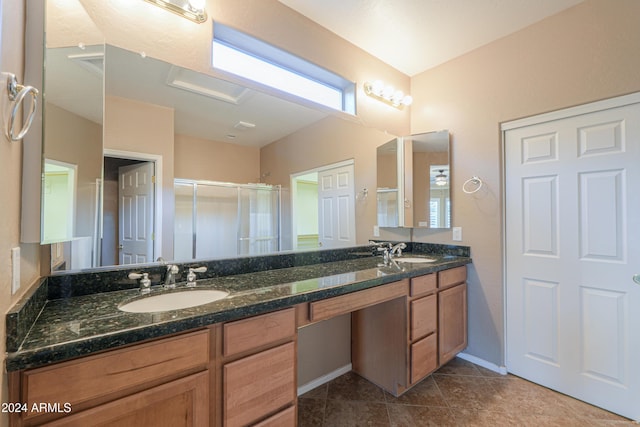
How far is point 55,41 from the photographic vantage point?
1014mm

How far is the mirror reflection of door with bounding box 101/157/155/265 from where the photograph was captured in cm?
129

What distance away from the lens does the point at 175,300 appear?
127 cm

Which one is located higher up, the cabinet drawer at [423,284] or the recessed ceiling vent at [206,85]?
the recessed ceiling vent at [206,85]

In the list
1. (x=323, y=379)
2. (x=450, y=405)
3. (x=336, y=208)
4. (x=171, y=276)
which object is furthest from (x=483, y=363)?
(x=171, y=276)

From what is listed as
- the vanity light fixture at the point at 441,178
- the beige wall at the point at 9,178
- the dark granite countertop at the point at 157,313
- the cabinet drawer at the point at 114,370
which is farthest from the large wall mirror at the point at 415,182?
the beige wall at the point at 9,178

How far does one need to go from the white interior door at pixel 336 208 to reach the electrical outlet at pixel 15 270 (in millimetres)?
1570

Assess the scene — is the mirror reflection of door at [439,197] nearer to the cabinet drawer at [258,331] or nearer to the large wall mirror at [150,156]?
the large wall mirror at [150,156]

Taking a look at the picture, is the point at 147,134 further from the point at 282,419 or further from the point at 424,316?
the point at 424,316

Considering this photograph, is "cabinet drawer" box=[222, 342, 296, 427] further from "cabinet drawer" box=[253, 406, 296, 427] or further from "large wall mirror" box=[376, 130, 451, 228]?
"large wall mirror" box=[376, 130, 451, 228]

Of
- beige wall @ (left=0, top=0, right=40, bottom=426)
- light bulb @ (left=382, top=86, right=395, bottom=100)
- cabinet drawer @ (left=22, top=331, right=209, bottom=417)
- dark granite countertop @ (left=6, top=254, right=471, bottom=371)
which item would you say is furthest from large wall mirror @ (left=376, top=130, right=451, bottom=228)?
beige wall @ (left=0, top=0, right=40, bottom=426)

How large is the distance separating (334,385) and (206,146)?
1870 mm

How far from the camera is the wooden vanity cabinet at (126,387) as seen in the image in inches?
28.6

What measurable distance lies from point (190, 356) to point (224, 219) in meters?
0.86

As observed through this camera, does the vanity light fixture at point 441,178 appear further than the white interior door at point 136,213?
Yes
